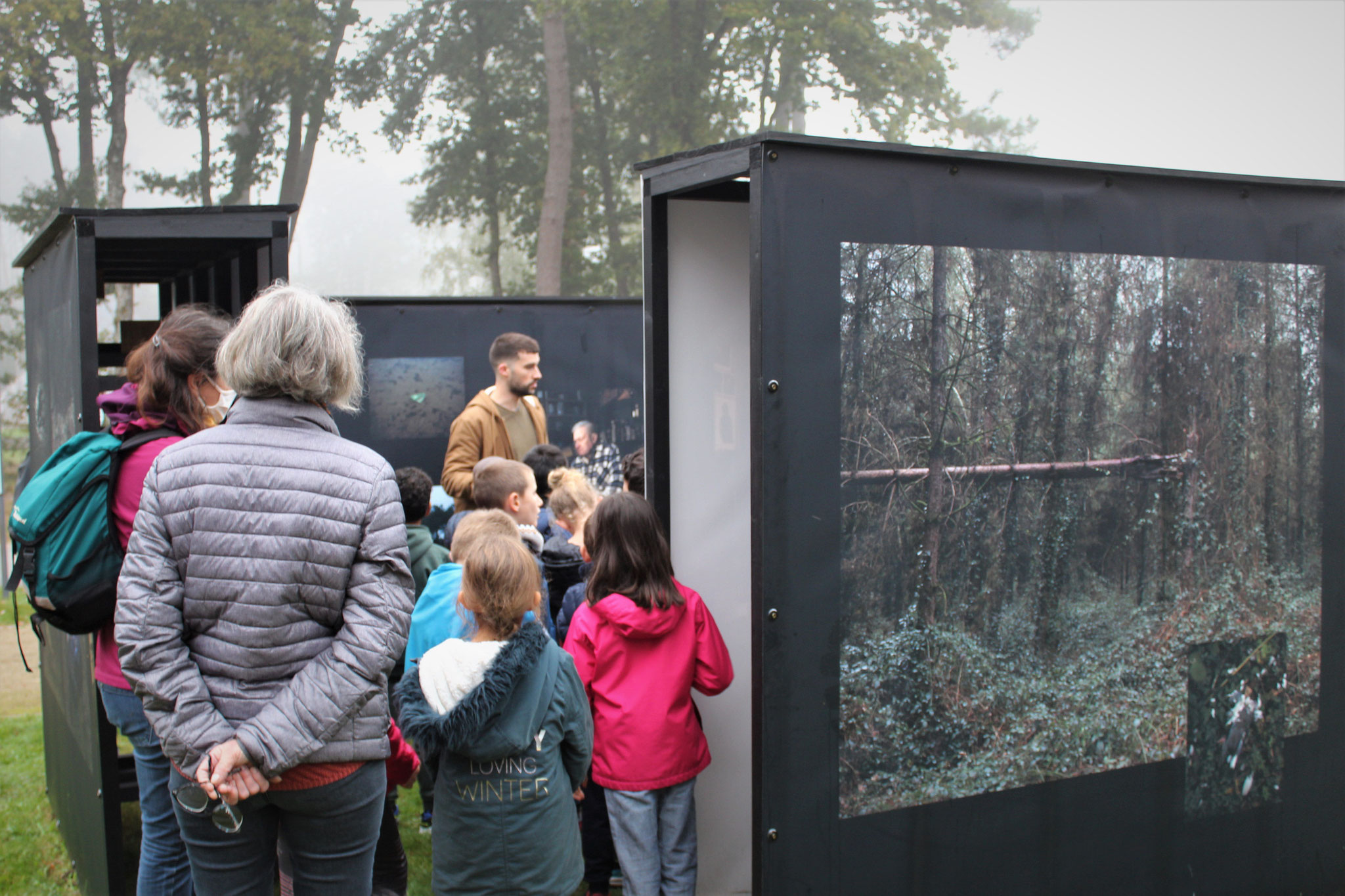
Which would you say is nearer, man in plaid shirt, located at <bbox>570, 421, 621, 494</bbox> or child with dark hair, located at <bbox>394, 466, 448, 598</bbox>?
child with dark hair, located at <bbox>394, 466, 448, 598</bbox>

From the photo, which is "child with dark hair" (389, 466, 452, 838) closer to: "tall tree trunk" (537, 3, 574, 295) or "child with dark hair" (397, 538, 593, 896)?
"child with dark hair" (397, 538, 593, 896)

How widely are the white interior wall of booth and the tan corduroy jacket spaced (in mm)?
2088

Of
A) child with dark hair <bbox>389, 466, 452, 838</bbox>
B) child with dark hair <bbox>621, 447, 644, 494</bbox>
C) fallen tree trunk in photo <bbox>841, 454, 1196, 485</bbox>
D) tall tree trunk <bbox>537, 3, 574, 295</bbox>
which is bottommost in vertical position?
child with dark hair <bbox>389, 466, 452, 838</bbox>

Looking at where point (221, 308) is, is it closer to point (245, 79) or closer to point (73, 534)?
point (73, 534)

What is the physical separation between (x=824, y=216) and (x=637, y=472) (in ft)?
5.72

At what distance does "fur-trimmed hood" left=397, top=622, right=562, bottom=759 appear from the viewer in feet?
9.00

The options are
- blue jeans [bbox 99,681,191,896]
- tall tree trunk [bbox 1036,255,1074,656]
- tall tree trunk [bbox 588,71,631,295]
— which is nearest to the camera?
blue jeans [bbox 99,681,191,896]

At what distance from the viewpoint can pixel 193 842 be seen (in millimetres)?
2299

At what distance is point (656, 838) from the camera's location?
338 centimetres

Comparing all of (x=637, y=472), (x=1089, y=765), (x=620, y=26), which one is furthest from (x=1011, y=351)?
(x=620, y=26)

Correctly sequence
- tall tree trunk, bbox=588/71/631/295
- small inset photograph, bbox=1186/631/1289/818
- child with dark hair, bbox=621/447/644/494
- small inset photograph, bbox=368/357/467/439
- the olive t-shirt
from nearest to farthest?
1. small inset photograph, bbox=1186/631/1289/818
2. child with dark hair, bbox=621/447/644/494
3. the olive t-shirt
4. small inset photograph, bbox=368/357/467/439
5. tall tree trunk, bbox=588/71/631/295

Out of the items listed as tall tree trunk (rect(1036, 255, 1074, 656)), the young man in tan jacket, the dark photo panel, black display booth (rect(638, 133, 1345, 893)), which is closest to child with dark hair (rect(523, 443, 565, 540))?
the young man in tan jacket

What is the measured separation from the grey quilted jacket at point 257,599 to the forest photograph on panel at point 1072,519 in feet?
4.18

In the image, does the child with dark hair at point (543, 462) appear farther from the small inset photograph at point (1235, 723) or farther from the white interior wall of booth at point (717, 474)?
the small inset photograph at point (1235, 723)
